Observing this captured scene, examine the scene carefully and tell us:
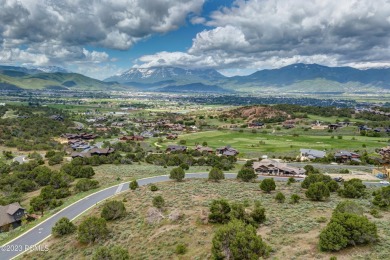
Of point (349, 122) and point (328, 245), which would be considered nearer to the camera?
point (328, 245)

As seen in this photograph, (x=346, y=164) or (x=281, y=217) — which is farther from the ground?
(x=281, y=217)

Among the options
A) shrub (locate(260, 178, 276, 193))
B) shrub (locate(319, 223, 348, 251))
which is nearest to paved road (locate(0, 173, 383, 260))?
shrub (locate(260, 178, 276, 193))

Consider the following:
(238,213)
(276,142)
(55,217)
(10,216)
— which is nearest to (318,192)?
(238,213)

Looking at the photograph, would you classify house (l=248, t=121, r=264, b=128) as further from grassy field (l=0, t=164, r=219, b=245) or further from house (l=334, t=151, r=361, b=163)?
grassy field (l=0, t=164, r=219, b=245)

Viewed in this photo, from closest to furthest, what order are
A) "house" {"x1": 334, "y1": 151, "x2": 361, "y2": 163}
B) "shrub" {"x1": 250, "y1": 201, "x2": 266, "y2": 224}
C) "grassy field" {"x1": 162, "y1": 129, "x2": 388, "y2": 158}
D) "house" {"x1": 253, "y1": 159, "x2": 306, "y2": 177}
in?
"shrub" {"x1": 250, "y1": 201, "x2": 266, "y2": 224} → "house" {"x1": 253, "y1": 159, "x2": 306, "y2": 177} → "house" {"x1": 334, "y1": 151, "x2": 361, "y2": 163} → "grassy field" {"x1": 162, "y1": 129, "x2": 388, "y2": 158}

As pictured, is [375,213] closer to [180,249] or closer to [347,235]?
[347,235]

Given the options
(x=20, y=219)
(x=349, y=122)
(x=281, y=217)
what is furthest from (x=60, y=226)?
(x=349, y=122)

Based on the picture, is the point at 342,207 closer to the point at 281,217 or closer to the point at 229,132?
the point at 281,217
